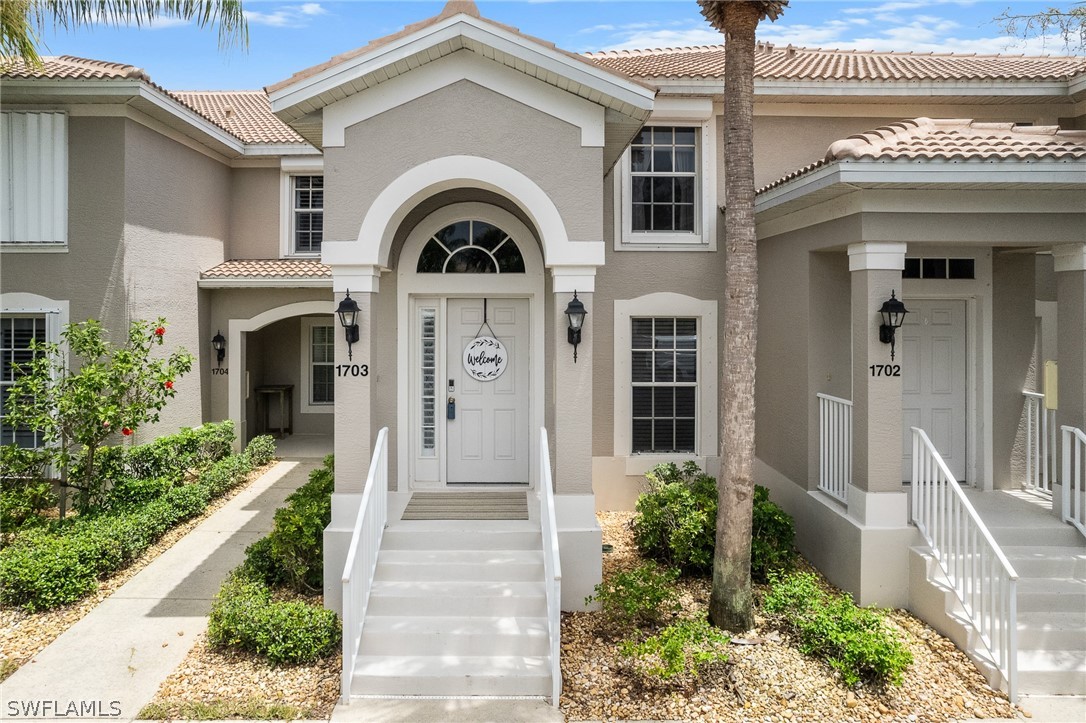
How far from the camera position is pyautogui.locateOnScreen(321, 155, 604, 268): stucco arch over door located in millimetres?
7016

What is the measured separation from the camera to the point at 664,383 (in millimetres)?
10023

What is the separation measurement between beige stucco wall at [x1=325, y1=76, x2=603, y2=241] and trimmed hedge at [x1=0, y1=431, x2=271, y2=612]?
4342 millimetres

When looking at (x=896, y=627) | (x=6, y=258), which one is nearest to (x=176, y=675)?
(x=896, y=627)

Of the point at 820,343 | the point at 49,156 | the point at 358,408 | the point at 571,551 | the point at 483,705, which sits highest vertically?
the point at 49,156

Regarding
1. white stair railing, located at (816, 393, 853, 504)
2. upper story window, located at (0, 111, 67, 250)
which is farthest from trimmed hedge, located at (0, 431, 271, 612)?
white stair railing, located at (816, 393, 853, 504)

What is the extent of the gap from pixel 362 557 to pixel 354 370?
1894mm

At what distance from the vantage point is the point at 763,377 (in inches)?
375

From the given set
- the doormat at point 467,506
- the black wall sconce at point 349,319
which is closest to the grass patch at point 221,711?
the doormat at point 467,506

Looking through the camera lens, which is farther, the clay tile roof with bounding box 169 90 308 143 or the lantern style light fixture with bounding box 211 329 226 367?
the clay tile roof with bounding box 169 90 308 143

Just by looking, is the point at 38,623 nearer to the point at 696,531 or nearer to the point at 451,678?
the point at 451,678

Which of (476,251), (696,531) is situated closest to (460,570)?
(696,531)

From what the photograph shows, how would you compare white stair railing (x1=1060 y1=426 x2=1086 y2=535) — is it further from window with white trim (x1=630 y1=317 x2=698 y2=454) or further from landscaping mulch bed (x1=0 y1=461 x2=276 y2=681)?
landscaping mulch bed (x1=0 y1=461 x2=276 y2=681)

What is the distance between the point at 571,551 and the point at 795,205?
4.57m

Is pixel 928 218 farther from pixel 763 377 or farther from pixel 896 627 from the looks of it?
pixel 896 627
